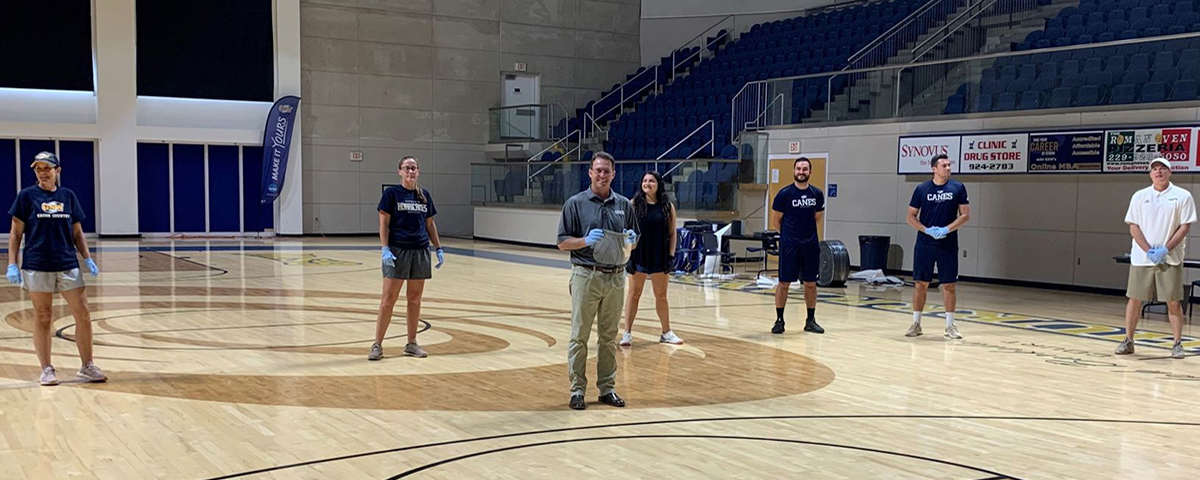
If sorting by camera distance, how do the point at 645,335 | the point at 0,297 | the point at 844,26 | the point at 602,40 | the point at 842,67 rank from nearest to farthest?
the point at 645,335
the point at 0,297
the point at 842,67
the point at 844,26
the point at 602,40

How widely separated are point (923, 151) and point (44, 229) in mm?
13729

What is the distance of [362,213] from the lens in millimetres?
28938

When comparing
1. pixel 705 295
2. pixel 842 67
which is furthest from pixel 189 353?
pixel 842 67

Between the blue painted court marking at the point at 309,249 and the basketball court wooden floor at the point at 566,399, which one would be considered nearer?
the basketball court wooden floor at the point at 566,399

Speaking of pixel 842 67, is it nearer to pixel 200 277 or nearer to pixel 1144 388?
pixel 200 277

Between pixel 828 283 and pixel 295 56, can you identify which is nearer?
pixel 828 283

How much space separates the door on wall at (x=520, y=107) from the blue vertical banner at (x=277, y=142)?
5642 millimetres

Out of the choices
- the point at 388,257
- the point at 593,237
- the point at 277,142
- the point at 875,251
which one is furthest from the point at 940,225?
the point at 277,142

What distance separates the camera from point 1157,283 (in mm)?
9648

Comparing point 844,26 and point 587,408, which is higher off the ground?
point 844,26

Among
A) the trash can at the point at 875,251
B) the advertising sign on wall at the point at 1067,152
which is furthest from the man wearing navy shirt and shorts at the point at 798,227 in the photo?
the trash can at the point at 875,251

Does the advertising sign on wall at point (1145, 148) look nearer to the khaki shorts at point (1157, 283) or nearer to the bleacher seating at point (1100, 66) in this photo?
the bleacher seating at point (1100, 66)

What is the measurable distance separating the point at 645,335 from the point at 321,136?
19.4 metres

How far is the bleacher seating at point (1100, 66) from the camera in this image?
48.2 feet
